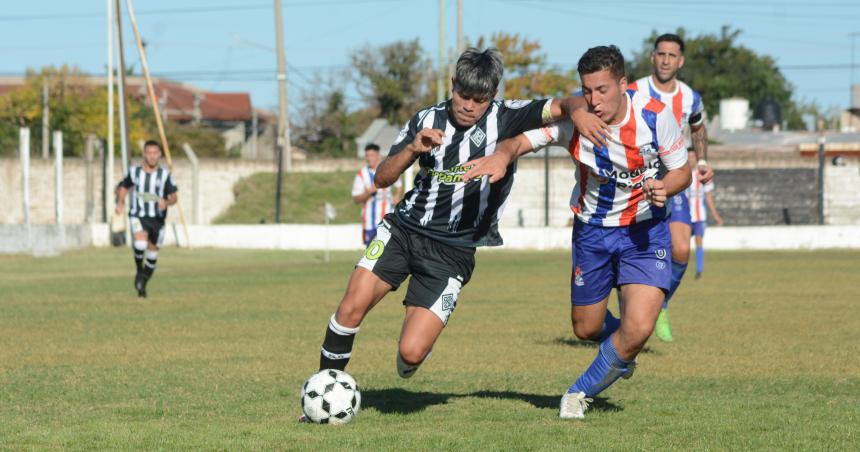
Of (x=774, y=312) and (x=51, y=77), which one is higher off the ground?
(x=51, y=77)

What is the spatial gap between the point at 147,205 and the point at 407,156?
38.3 ft

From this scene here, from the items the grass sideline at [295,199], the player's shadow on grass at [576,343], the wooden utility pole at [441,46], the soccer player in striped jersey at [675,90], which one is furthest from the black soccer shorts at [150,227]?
the wooden utility pole at [441,46]

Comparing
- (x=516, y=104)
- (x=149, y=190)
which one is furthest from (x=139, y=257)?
(x=516, y=104)

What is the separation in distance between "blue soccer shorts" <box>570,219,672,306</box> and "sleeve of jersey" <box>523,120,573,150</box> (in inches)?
24.3

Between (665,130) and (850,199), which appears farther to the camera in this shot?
(850,199)

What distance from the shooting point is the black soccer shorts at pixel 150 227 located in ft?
58.6

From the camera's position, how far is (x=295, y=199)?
43.2 meters

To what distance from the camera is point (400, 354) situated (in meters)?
7.26

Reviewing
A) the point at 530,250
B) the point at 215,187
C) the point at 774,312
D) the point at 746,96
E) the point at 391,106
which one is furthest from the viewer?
the point at 746,96

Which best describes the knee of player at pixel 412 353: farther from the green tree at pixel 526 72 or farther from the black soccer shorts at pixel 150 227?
the green tree at pixel 526 72

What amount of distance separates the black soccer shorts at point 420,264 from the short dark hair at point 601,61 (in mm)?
1343

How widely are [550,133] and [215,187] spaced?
3791 cm

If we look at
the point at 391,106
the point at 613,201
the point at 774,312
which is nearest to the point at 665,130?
the point at 613,201

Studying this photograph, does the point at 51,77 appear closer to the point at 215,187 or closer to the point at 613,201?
the point at 215,187
